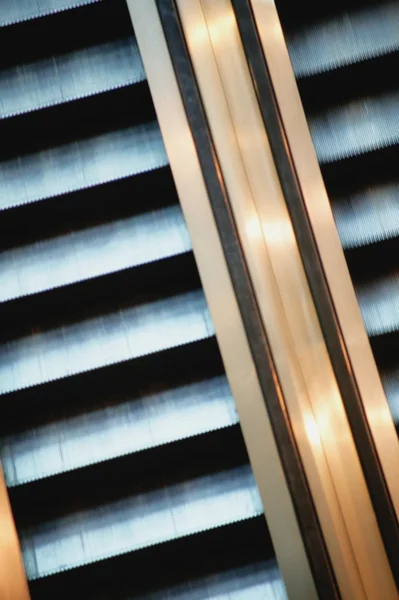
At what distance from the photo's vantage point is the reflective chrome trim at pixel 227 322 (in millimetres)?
2285

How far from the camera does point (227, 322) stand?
2.30 m

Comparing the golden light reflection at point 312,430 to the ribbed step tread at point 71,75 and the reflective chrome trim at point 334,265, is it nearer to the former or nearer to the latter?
the reflective chrome trim at point 334,265

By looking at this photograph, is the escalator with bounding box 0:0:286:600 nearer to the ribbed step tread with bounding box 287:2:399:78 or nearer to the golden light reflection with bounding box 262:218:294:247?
the golden light reflection with bounding box 262:218:294:247

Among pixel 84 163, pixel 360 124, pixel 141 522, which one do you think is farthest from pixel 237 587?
pixel 360 124

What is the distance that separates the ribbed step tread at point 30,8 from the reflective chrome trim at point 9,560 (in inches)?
61.8

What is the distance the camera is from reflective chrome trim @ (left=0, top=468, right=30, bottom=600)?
2.28 meters

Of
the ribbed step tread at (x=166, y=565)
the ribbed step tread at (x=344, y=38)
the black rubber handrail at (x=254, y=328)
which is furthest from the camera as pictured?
the ribbed step tread at (x=344, y=38)

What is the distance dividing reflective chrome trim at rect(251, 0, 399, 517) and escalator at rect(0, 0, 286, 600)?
1.53 ft

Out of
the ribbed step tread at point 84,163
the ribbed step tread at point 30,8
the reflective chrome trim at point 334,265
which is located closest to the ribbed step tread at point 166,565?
the reflective chrome trim at point 334,265

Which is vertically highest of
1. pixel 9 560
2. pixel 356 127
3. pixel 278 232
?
pixel 356 127

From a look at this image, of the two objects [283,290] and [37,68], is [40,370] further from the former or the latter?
[37,68]

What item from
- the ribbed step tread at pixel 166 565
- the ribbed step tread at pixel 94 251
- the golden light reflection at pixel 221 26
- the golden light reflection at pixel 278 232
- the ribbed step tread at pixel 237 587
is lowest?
the ribbed step tread at pixel 237 587

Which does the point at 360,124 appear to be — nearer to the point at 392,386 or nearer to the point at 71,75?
the point at 392,386

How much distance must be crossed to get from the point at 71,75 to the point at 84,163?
323mm
